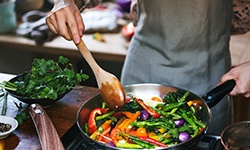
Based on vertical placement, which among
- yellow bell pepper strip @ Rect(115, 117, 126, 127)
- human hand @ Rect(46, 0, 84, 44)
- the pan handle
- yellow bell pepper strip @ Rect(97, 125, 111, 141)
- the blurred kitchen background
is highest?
human hand @ Rect(46, 0, 84, 44)

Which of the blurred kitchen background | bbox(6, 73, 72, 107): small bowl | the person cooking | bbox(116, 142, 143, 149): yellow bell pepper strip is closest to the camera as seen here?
bbox(116, 142, 143, 149): yellow bell pepper strip

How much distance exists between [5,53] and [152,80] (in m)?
1.29

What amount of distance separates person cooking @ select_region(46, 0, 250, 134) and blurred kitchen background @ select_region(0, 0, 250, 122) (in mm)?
537

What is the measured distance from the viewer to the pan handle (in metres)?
0.96

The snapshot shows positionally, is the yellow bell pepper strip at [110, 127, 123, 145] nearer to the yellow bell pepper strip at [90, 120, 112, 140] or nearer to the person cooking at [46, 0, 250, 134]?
the yellow bell pepper strip at [90, 120, 112, 140]

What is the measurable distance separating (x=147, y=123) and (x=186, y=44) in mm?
485

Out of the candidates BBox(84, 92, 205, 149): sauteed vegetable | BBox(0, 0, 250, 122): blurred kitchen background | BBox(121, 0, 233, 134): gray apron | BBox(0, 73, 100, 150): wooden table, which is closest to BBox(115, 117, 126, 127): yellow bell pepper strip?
BBox(84, 92, 205, 149): sauteed vegetable

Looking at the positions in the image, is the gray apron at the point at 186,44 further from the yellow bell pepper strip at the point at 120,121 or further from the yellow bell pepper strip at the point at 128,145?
the yellow bell pepper strip at the point at 128,145

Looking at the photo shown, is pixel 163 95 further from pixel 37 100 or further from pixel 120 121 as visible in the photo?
pixel 37 100

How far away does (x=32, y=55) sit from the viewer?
8.21 ft

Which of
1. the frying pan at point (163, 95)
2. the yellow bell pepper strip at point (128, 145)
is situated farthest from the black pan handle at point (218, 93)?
the yellow bell pepper strip at point (128, 145)

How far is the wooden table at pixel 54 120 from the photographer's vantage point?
41.7 inches

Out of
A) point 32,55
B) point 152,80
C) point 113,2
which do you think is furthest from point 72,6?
point 113,2

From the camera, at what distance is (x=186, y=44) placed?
1.43 metres
